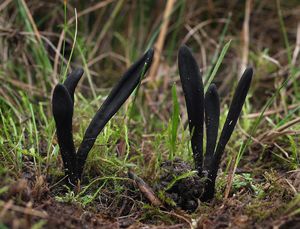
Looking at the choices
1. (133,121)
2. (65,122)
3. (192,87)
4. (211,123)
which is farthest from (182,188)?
(133,121)

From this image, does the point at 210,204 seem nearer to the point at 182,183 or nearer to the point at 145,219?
the point at 182,183

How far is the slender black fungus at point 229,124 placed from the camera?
5.30 feet

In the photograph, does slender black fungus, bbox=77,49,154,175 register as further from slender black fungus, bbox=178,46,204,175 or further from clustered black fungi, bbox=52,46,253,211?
slender black fungus, bbox=178,46,204,175

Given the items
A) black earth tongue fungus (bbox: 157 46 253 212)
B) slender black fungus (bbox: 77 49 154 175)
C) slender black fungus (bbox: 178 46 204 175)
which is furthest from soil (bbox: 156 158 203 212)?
slender black fungus (bbox: 77 49 154 175)

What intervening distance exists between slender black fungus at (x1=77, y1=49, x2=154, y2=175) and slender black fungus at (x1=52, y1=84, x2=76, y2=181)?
47 millimetres

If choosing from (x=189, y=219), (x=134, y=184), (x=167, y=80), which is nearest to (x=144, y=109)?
(x=167, y=80)

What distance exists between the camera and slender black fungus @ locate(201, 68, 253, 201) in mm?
1615

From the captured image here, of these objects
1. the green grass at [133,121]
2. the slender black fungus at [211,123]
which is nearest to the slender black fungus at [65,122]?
the green grass at [133,121]

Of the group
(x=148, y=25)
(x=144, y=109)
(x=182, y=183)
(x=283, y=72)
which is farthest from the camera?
(x=148, y=25)

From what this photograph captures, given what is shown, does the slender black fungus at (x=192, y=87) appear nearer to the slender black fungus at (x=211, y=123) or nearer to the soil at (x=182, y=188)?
the slender black fungus at (x=211, y=123)

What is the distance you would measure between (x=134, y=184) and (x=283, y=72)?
5.97ft

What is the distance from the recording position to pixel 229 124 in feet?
5.46

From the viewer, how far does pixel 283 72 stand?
320 centimetres

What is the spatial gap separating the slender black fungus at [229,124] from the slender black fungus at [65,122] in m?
0.51
